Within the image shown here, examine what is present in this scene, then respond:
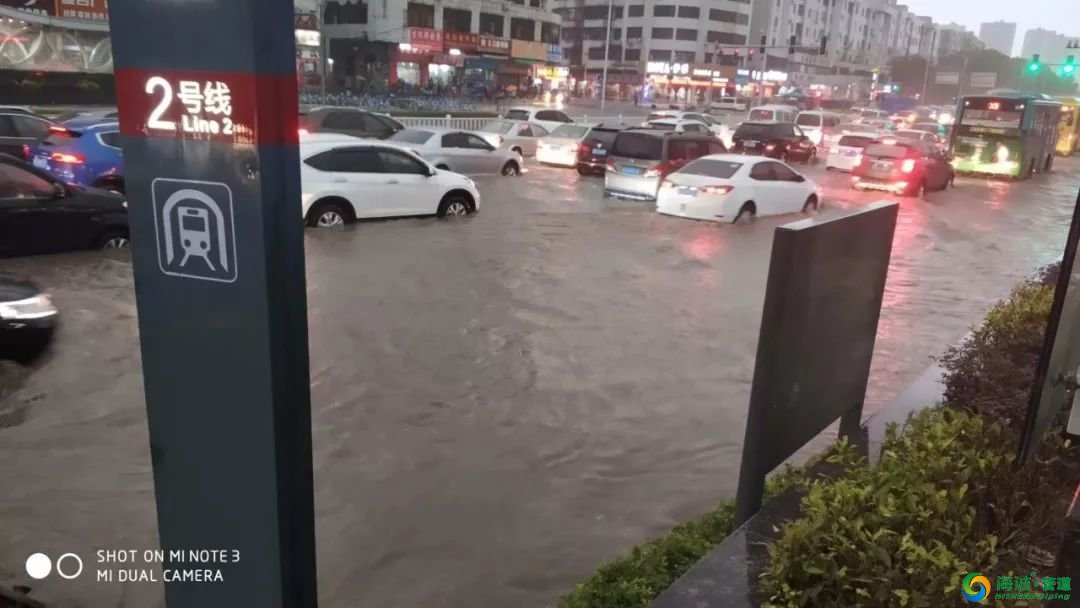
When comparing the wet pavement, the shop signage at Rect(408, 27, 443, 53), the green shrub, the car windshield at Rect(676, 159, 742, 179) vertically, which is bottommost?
the wet pavement

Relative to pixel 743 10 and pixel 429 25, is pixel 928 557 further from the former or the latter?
pixel 743 10

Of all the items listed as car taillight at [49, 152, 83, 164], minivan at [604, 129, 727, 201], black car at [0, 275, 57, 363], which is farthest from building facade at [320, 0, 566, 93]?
black car at [0, 275, 57, 363]

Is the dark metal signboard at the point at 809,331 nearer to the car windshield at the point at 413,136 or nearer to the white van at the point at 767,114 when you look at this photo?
the car windshield at the point at 413,136

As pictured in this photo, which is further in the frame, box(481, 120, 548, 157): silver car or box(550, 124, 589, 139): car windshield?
box(481, 120, 548, 157): silver car

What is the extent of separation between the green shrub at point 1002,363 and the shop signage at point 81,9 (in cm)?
3751

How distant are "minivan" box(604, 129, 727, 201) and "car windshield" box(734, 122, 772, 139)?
1106 cm

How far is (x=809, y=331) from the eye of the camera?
389cm

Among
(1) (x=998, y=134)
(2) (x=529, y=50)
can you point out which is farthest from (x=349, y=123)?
(2) (x=529, y=50)

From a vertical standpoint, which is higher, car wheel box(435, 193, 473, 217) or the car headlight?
the car headlight

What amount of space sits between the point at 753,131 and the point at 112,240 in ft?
78.1

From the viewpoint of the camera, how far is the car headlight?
23.4 feet

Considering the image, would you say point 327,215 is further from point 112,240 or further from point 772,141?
point 772,141

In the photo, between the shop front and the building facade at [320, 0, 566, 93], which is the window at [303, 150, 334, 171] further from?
the shop front

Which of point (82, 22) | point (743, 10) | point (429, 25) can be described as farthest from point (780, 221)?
point (743, 10)
